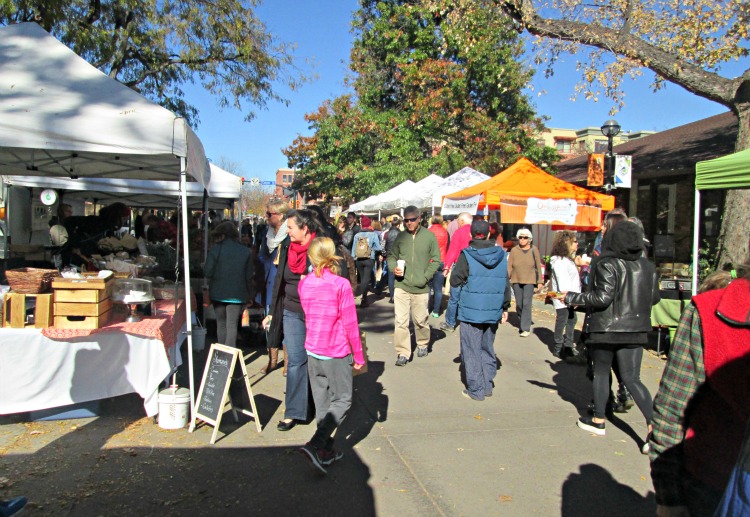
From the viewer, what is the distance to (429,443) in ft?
15.7

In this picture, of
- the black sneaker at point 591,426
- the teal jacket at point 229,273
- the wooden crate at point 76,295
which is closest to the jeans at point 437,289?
the teal jacket at point 229,273

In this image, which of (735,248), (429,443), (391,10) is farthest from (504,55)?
(429,443)

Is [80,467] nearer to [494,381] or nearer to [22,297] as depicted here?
[22,297]

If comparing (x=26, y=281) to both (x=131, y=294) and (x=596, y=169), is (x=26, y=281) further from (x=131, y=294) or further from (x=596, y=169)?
(x=596, y=169)

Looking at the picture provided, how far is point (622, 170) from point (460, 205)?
11.1ft

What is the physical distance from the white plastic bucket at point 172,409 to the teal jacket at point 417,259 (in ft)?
10.9

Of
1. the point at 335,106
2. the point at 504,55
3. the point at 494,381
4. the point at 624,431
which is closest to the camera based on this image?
the point at 624,431

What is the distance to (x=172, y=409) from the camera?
489 cm

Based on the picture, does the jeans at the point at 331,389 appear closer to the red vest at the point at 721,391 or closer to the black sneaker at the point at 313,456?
the black sneaker at the point at 313,456

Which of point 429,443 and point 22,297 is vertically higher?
point 22,297

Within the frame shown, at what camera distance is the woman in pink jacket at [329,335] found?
160 inches

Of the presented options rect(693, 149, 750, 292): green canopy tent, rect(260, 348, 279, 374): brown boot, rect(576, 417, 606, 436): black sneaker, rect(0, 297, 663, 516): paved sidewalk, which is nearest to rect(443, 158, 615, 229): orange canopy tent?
rect(693, 149, 750, 292): green canopy tent

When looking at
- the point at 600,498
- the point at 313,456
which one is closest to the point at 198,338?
the point at 313,456

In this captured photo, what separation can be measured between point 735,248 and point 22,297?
930cm
